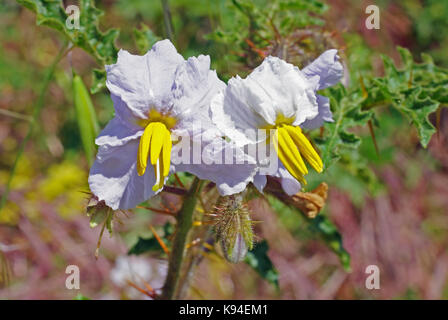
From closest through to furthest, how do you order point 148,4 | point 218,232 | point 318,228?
point 218,232, point 318,228, point 148,4

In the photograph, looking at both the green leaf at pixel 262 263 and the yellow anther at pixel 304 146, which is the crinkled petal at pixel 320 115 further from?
the green leaf at pixel 262 263

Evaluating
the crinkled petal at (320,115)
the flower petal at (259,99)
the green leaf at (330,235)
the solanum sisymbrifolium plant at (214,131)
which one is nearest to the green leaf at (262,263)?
the green leaf at (330,235)

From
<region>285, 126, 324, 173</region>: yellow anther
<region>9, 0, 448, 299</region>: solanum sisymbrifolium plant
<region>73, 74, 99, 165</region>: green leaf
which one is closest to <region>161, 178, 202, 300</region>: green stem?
<region>9, 0, 448, 299</region>: solanum sisymbrifolium plant

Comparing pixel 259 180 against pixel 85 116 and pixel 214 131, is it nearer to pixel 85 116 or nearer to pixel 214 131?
pixel 214 131

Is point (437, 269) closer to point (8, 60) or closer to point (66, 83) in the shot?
point (66, 83)
